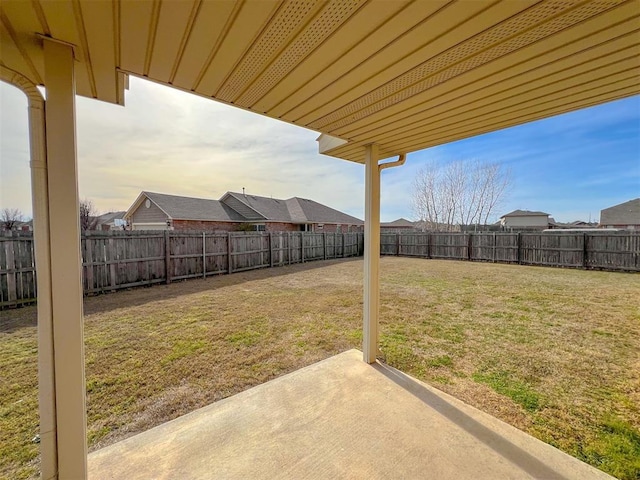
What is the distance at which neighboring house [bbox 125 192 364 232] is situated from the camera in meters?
14.1

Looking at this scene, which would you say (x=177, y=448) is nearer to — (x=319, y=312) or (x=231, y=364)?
(x=231, y=364)

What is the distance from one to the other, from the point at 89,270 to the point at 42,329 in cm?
616

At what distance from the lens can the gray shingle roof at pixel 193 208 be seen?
546 inches

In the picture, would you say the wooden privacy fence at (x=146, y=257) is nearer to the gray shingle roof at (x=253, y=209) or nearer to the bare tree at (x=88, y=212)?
the gray shingle roof at (x=253, y=209)

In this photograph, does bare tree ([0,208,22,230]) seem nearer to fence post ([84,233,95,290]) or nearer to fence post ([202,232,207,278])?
fence post ([84,233,95,290])

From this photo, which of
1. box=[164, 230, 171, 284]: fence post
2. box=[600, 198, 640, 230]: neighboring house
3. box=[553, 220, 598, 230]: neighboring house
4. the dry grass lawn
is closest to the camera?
the dry grass lawn

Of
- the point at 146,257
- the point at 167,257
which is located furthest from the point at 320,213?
the point at 146,257

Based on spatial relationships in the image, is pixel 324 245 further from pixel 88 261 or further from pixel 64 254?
pixel 64 254

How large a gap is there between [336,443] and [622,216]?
32530 mm

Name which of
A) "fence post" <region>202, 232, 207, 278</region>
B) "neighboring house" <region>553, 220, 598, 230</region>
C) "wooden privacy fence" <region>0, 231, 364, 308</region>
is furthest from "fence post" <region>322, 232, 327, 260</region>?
"neighboring house" <region>553, 220, 598, 230</region>

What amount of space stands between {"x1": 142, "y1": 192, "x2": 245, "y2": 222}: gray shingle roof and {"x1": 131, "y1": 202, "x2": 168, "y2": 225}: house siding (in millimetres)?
399

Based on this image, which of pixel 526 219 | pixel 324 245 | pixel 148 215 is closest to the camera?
pixel 324 245

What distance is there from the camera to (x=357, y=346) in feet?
11.1

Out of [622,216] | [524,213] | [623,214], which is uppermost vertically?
[524,213]
